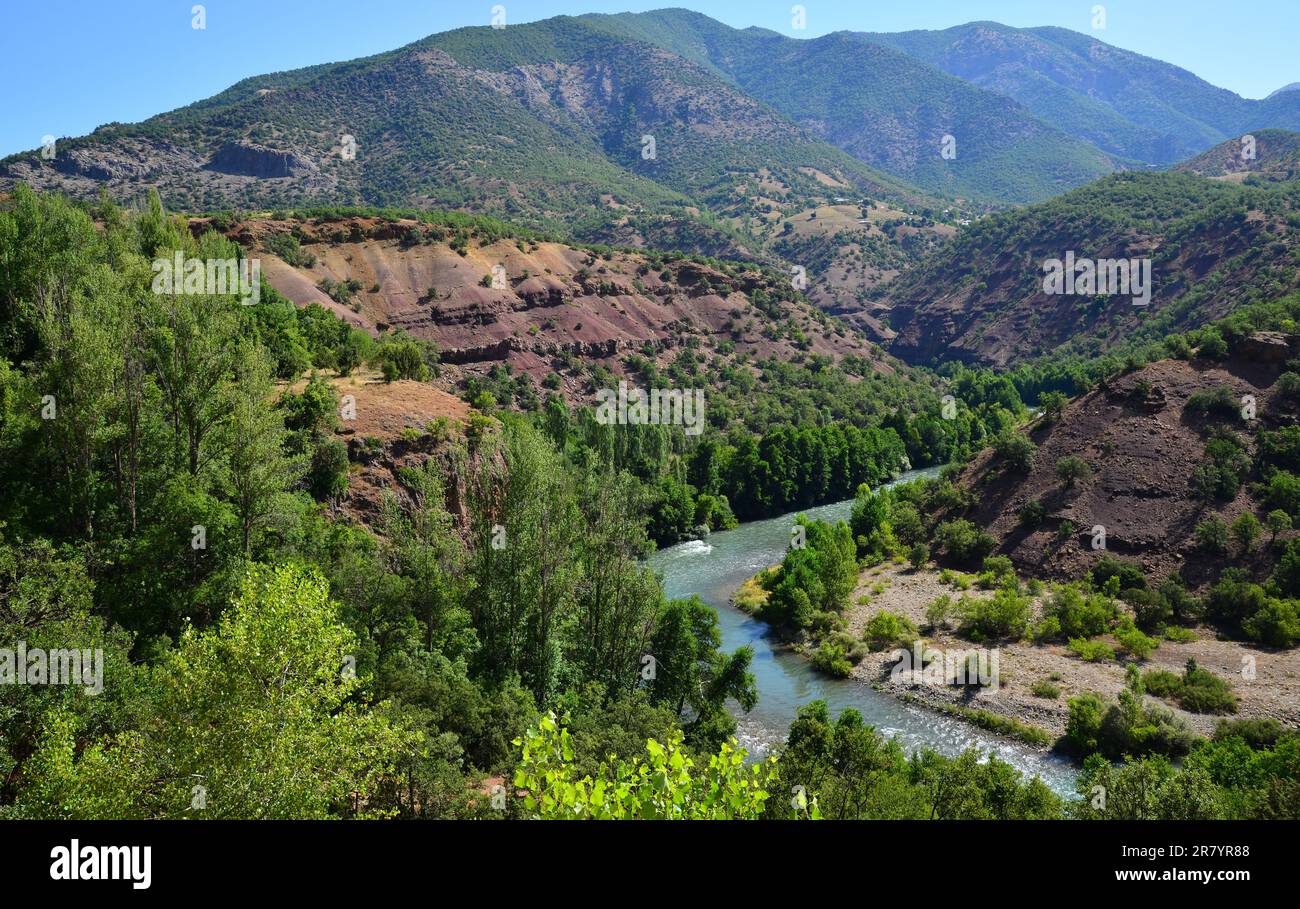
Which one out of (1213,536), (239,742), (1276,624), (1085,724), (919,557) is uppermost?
(239,742)

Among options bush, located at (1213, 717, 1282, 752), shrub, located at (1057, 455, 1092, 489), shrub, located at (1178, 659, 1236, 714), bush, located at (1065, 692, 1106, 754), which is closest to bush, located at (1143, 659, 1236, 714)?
shrub, located at (1178, 659, 1236, 714)

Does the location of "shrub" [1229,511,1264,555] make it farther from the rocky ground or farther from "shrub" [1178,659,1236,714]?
"shrub" [1178,659,1236,714]

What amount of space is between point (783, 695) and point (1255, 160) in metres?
202

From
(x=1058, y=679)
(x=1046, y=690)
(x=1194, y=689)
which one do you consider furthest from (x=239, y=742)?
(x=1194, y=689)

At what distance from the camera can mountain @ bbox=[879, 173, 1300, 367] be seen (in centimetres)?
10944

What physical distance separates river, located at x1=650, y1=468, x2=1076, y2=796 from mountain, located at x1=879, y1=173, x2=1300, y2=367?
66418 mm

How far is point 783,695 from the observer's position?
43.0 meters

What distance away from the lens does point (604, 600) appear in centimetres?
3547

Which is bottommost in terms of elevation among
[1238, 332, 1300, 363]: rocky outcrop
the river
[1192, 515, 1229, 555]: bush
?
the river

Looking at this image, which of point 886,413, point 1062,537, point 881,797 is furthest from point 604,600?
point 886,413

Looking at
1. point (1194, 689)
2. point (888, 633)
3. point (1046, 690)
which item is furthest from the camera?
point (888, 633)

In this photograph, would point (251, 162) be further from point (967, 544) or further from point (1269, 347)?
point (1269, 347)

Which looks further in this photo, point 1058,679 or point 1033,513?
point 1033,513

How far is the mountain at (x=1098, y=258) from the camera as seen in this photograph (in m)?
109
